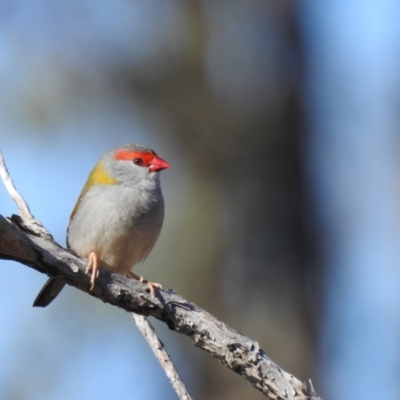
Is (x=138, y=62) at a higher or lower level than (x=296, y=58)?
lower

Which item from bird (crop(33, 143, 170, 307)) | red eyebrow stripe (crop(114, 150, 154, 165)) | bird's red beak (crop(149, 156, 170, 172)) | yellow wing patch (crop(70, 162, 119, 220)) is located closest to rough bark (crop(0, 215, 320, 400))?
bird (crop(33, 143, 170, 307))

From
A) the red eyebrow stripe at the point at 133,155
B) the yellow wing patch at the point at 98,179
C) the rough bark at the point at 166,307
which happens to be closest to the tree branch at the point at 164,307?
the rough bark at the point at 166,307

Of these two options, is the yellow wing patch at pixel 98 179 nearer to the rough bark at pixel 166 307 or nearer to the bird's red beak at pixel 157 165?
the bird's red beak at pixel 157 165

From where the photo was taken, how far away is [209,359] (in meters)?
8.86

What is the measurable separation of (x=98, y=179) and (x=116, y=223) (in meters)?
0.74

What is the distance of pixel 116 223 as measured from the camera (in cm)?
556

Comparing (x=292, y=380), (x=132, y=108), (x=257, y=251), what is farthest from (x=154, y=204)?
(x=132, y=108)

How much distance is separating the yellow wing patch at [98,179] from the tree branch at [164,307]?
2.00 meters

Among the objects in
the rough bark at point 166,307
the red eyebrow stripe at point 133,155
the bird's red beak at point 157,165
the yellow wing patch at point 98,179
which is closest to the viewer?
the rough bark at point 166,307

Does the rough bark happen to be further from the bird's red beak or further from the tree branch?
the bird's red beak

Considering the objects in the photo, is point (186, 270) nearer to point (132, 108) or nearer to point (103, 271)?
point (132, 108)

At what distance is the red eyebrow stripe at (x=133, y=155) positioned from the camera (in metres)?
6.32

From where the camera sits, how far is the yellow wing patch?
6.06 metres

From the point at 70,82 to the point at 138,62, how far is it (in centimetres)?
110
